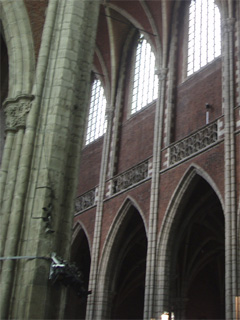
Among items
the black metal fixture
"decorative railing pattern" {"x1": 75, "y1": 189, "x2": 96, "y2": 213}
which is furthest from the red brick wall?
the black metal fixture

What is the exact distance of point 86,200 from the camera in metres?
21.2

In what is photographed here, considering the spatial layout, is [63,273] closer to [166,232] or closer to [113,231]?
[166,232]

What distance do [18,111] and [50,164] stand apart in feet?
4.25

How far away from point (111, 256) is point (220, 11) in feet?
27.3

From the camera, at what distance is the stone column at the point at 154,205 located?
1545 cm

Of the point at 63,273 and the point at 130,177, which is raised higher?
the point at 130,177

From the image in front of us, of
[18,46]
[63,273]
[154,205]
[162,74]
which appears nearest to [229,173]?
[154,205]

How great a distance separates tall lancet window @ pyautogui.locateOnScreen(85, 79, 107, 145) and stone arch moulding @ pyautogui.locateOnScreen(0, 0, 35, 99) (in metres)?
12.2

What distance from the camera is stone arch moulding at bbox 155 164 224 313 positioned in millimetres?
15258

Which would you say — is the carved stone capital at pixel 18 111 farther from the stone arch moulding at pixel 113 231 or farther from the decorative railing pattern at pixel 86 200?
the decorative railing pattern at pixel 86 200

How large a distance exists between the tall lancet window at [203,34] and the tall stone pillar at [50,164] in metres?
8.82

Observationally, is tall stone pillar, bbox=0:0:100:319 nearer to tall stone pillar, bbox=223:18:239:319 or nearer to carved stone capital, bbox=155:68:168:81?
tall stone pillar, bbox=223:18:239:319

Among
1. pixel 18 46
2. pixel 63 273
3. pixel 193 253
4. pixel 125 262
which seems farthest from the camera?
pixel 125 262

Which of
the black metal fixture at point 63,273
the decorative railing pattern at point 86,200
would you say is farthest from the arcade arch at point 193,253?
the black metal fixture at point 63,273
